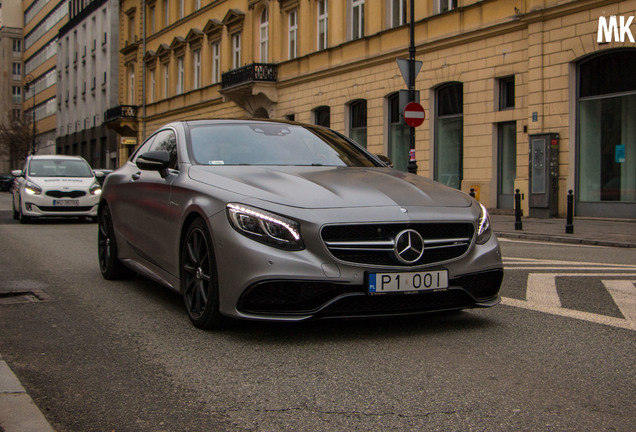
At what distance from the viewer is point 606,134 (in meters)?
18.3

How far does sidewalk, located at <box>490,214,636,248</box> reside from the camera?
13000mm

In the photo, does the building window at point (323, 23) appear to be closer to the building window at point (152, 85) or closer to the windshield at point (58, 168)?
the windshield at point (58, 168)

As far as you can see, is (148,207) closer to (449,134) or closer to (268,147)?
(268,147)

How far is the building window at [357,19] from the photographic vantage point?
26828 mm

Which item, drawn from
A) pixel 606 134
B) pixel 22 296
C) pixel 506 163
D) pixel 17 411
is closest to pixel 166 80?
pixel 506 163

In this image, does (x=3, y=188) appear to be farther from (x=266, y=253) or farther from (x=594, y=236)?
(x=266, y=253)

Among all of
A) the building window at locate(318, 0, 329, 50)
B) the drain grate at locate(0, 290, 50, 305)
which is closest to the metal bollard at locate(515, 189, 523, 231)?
the drain grate at locate(0, 290, 50, 305)

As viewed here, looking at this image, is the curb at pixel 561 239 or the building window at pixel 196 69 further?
the building window at pixel 196 69

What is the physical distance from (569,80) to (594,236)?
6.16m

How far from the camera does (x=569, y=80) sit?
18594mm

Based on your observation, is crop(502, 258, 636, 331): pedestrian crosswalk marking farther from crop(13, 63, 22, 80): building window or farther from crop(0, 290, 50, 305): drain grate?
crop(13, 63, 22, 80): building window

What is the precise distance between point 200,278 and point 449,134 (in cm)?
1892

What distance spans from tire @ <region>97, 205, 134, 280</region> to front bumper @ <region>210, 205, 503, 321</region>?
292 centimetres

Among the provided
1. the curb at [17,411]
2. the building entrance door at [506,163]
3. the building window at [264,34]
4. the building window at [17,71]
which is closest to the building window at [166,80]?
the building window at [264,34]
